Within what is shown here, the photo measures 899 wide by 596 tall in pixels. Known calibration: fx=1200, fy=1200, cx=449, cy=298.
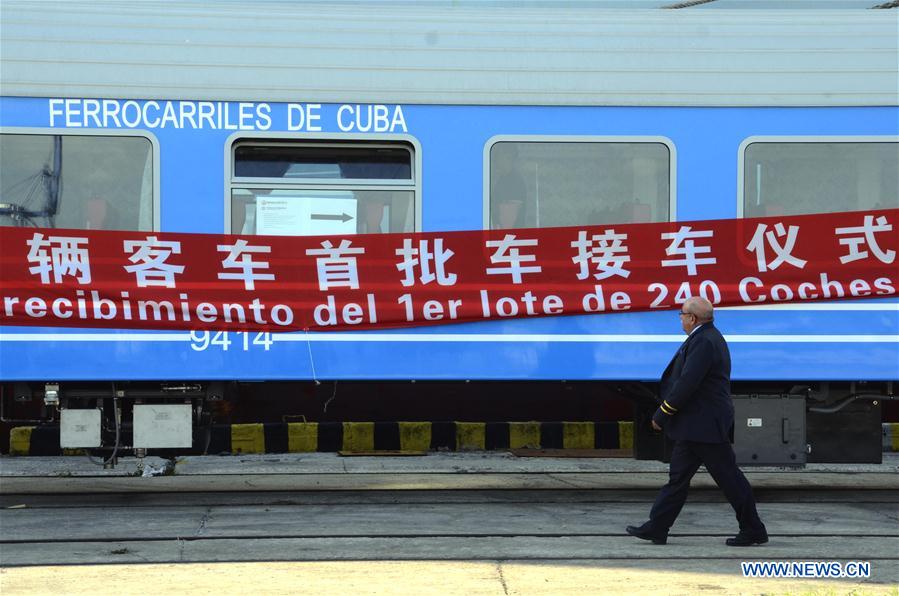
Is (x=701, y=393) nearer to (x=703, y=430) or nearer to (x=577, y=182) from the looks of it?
(x=703, y=430)

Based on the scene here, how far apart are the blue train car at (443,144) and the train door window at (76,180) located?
14mm

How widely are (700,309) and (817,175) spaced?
5.53 feet

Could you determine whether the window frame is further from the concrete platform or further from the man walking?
the concrete platform

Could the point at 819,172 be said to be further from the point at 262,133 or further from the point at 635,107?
the point at 262,133

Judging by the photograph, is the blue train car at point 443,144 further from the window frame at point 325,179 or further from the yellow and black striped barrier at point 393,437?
the yellow and black striped barrier at point 393,437

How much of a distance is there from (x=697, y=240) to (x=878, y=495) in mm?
2975

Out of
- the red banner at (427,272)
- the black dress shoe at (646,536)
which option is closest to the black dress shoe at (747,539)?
the black dress shoe at (646,536)

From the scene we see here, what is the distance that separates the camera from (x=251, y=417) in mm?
8977

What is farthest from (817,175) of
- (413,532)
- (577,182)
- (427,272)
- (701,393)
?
(413,532)

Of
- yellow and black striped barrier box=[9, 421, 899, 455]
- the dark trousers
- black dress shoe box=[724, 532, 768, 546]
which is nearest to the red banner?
the dark trousers

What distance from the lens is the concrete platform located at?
10.1 meters

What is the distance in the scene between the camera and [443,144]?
8062 millimetres

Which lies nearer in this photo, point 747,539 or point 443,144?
point 747,539

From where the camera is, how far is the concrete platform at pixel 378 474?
33.2 feet
